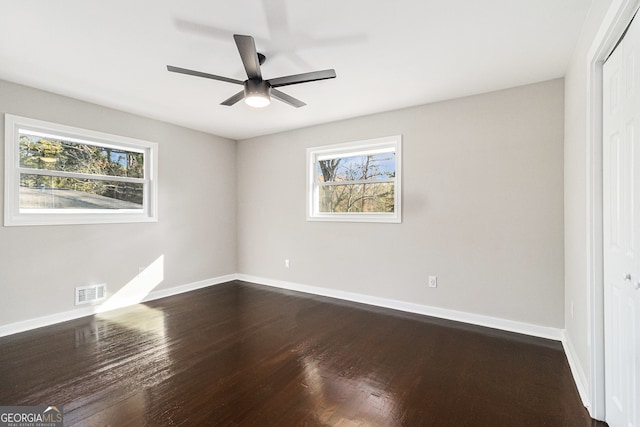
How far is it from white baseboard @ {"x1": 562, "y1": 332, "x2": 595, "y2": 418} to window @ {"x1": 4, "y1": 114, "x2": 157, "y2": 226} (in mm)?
4783

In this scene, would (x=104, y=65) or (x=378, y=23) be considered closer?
(x=378, y=23)

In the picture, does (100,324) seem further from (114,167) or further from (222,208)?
(222,208)

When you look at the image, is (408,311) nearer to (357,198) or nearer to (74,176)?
(357,198)

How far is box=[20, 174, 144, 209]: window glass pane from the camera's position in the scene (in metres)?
3.23

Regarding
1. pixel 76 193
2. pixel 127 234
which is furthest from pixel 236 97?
pixel 127 234

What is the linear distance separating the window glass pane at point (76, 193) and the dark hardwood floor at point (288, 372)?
1.35m

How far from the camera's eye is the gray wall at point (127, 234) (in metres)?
3.09

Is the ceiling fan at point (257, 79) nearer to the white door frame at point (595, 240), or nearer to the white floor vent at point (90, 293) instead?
the white door frame at point (595, 240)

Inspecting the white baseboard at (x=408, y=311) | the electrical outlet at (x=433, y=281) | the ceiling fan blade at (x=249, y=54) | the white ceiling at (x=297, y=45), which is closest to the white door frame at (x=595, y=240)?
the white baseboard at (x=408, y=311)

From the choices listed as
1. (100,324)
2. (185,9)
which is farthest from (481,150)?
(100,324)

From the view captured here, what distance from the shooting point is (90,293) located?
358cm

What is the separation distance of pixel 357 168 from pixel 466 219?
1.61m

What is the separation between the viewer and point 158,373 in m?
2.28

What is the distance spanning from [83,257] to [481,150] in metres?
4.70
